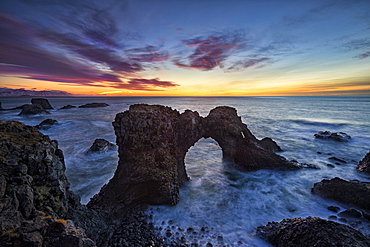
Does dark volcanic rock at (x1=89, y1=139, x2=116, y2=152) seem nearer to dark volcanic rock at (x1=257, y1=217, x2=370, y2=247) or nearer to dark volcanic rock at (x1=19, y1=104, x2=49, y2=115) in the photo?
dark volcanic rock at (x1=257, y1=217, x2=370, y2=247)

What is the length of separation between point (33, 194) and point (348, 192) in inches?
652

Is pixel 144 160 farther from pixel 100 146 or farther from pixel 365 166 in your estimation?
pixel 365 166

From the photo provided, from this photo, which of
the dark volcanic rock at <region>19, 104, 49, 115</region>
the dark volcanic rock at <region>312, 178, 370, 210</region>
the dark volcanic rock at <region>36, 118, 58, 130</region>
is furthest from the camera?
the dark volcanic rock at <region>19, 104, 49, 115</region>

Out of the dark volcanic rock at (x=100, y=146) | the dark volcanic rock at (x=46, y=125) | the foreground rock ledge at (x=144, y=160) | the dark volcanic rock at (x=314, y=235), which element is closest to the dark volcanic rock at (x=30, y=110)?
the dark volcanic rock at (x=46, y=125)

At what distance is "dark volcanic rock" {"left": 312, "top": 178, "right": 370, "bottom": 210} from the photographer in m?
10.4

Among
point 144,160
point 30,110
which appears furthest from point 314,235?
point 30,110

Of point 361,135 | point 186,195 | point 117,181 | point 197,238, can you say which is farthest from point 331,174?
point 361,135

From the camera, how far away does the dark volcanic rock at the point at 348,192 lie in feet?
34.2

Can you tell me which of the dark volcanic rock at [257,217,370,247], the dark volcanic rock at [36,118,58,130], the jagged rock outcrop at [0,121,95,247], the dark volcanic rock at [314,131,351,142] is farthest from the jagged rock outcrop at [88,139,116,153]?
the dark volcanic rock at [314,131,351,142]

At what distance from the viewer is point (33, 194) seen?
507 centimetres

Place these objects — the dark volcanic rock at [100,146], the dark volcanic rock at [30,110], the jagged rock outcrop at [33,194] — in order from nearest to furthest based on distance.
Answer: the jagged rock outcrop at [33,194], the dark volcanic rock at [100,146], the dark volcanic rock at [30,110]

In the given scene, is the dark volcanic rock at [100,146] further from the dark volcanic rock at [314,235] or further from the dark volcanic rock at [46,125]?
the dark volcanic rock at [46,125]

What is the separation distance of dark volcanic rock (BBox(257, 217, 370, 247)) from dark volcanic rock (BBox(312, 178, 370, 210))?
512cm

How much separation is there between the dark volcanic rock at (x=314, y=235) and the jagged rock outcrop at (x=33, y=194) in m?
7.90
